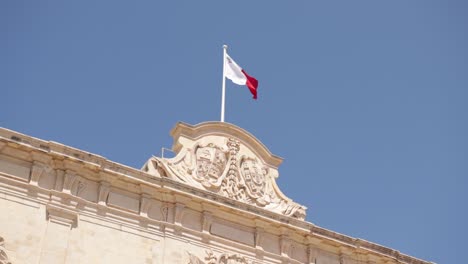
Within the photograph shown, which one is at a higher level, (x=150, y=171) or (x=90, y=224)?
(x=150, y=171)

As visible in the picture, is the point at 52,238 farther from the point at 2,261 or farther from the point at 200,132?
the point at 200,132

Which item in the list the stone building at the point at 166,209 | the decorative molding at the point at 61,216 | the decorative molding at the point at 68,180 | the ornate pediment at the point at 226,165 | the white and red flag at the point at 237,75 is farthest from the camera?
the white and red flag at the point at 237,75

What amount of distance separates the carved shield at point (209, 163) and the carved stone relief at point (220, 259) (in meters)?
1.88

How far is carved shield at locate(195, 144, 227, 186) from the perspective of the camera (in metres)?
23.8

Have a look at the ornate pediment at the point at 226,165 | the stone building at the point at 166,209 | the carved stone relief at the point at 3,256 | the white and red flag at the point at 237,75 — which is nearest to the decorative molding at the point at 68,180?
the stone building at the point at 166,209

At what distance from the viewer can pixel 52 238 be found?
68.6 feet

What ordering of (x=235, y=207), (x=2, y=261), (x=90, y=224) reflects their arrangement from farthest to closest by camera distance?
(x=235, y=207) → (x=90, y=224) → (x=2, y=261)

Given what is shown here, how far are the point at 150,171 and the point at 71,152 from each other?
6.81ft

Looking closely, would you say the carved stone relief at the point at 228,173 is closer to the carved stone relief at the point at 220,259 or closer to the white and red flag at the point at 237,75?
the carved stone relief at the point at 220,259

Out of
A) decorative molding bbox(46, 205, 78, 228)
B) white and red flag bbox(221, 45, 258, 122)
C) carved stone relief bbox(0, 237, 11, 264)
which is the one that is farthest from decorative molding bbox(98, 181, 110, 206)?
white and red flag bbox(221, 45, 258, 122)

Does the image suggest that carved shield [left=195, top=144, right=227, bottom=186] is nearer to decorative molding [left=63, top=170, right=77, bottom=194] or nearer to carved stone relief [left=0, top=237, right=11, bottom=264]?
decorative molding [left=63, top=170, right=77, bottom=194]

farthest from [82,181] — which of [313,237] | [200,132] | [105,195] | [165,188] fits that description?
[313,237]

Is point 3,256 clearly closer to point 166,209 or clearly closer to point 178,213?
point 166,209

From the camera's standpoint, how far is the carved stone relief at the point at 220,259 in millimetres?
22469
